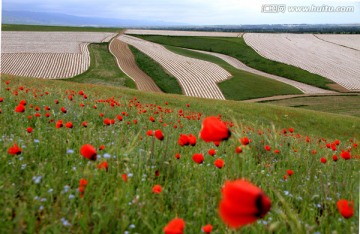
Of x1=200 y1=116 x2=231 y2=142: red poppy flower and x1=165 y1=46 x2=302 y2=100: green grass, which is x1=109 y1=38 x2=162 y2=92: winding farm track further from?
x1=200 y1=116 x2=231 y2=142: red poppy flower

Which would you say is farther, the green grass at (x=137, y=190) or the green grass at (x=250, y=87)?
the green grass at (x=250, y=87)

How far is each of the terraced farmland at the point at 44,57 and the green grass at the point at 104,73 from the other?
1231 mm

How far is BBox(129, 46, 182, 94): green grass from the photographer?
46537mm

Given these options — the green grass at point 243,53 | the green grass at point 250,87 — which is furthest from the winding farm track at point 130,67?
the green grass at point 243,53

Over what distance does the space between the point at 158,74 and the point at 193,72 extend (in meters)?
6.26

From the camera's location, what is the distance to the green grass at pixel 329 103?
3872 centimetres

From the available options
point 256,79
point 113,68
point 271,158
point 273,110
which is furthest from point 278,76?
point 271,158

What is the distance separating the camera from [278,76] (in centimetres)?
6316

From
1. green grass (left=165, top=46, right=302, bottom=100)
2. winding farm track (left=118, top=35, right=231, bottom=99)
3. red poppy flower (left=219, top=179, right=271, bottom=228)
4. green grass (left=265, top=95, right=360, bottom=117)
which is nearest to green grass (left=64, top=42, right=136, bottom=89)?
winding farm track (left=118, top=35, right=231, bottom=99)

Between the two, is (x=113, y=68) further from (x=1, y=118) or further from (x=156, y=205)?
(x=156, y=205)

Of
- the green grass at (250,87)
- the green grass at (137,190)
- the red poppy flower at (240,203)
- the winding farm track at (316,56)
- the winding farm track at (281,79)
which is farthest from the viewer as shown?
the winding farm track at (316,56)

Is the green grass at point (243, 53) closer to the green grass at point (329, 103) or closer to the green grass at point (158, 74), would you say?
the green grass at point (329, 103)

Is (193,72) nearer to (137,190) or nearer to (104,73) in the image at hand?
(104,73)

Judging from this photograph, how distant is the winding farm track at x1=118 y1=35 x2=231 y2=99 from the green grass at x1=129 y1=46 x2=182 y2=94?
2.72 feet
